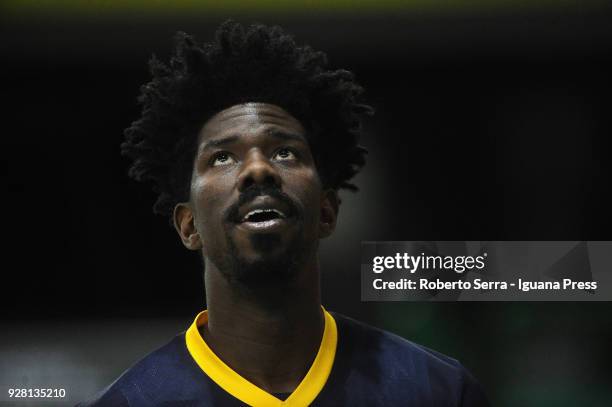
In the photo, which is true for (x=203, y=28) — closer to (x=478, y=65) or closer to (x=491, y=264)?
(x=478, y=65)

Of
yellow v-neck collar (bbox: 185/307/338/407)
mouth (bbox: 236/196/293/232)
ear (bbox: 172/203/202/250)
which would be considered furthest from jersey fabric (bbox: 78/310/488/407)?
mouth (bbox: 236/196/293/232)

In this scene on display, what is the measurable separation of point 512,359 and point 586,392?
6.9 inches

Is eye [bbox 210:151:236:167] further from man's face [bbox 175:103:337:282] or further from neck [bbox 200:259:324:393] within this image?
neck [bbox 200:259:324:393]

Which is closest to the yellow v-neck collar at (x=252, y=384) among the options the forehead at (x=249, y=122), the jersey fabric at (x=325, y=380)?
the jersey fabric at (x=325, y=380)

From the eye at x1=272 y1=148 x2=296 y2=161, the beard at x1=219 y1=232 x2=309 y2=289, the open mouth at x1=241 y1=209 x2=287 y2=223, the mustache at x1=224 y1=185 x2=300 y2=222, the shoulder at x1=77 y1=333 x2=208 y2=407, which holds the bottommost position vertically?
the shoulder at x1=77 y1=333 x2=208 y2=407

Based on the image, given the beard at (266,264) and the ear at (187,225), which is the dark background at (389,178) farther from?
the beard at (266,264)

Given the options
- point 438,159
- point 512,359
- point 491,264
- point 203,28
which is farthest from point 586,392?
point 203,28

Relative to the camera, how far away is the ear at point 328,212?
70.4 inches

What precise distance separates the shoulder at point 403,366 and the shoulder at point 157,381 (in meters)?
0.31

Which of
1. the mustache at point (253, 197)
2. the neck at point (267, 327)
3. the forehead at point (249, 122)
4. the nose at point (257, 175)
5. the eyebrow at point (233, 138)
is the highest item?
the forehead at point (249, 122)

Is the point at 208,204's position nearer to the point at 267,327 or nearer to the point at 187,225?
the point at 187,225

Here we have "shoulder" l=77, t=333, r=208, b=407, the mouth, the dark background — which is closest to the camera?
the mouth

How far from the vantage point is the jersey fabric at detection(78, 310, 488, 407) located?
169 cm

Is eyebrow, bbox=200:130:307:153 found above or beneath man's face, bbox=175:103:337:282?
above
